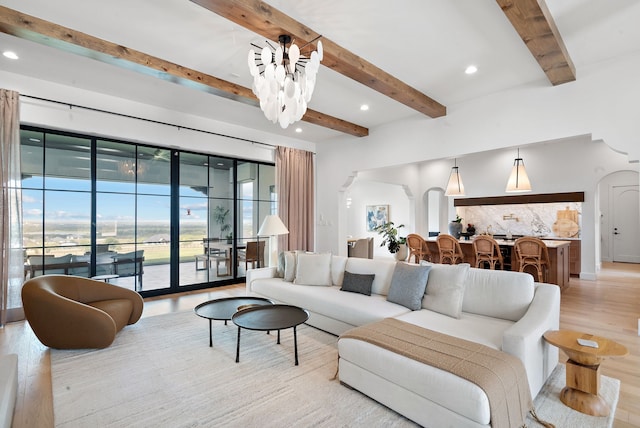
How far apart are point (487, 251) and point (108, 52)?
19.8ft

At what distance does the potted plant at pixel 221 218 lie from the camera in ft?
19.4

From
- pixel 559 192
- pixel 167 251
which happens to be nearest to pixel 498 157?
pixel 559 192

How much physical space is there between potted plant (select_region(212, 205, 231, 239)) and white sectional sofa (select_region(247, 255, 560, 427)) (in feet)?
7.11

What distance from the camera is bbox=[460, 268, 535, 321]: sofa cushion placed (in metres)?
2.71

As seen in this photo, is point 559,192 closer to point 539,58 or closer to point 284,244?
point 539,58

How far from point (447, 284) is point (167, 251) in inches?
176

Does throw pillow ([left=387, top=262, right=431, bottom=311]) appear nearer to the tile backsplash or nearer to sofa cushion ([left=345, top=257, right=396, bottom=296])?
sofa cushion ([left=345, top=257, right=396, bottom=296])

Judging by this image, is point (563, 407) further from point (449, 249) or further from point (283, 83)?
point (449, 249)

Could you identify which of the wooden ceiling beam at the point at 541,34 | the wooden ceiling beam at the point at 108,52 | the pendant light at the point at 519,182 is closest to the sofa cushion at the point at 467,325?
the wooden ceiling beam at the point at 541,34

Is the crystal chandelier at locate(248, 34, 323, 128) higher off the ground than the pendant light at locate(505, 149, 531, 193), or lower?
higher

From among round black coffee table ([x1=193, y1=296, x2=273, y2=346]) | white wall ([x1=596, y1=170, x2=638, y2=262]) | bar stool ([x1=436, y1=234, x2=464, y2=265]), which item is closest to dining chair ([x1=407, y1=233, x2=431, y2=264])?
bar stool ([x1=436, y1=234, x2=464, y2=265])

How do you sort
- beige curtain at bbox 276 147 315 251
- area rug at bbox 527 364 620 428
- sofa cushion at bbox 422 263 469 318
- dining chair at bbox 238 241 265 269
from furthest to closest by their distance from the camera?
beige curtain at bbox 276 147 315 251
dining chair at bbox 238 241 265 269
sofa cushion at bbox 422 263 469 318
area rug at bbox 527 364 620 428

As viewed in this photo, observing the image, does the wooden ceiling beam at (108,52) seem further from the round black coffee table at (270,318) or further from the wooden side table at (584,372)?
the wooden side table at (584,372)

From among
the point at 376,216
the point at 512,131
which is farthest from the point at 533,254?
the point at 376,216
